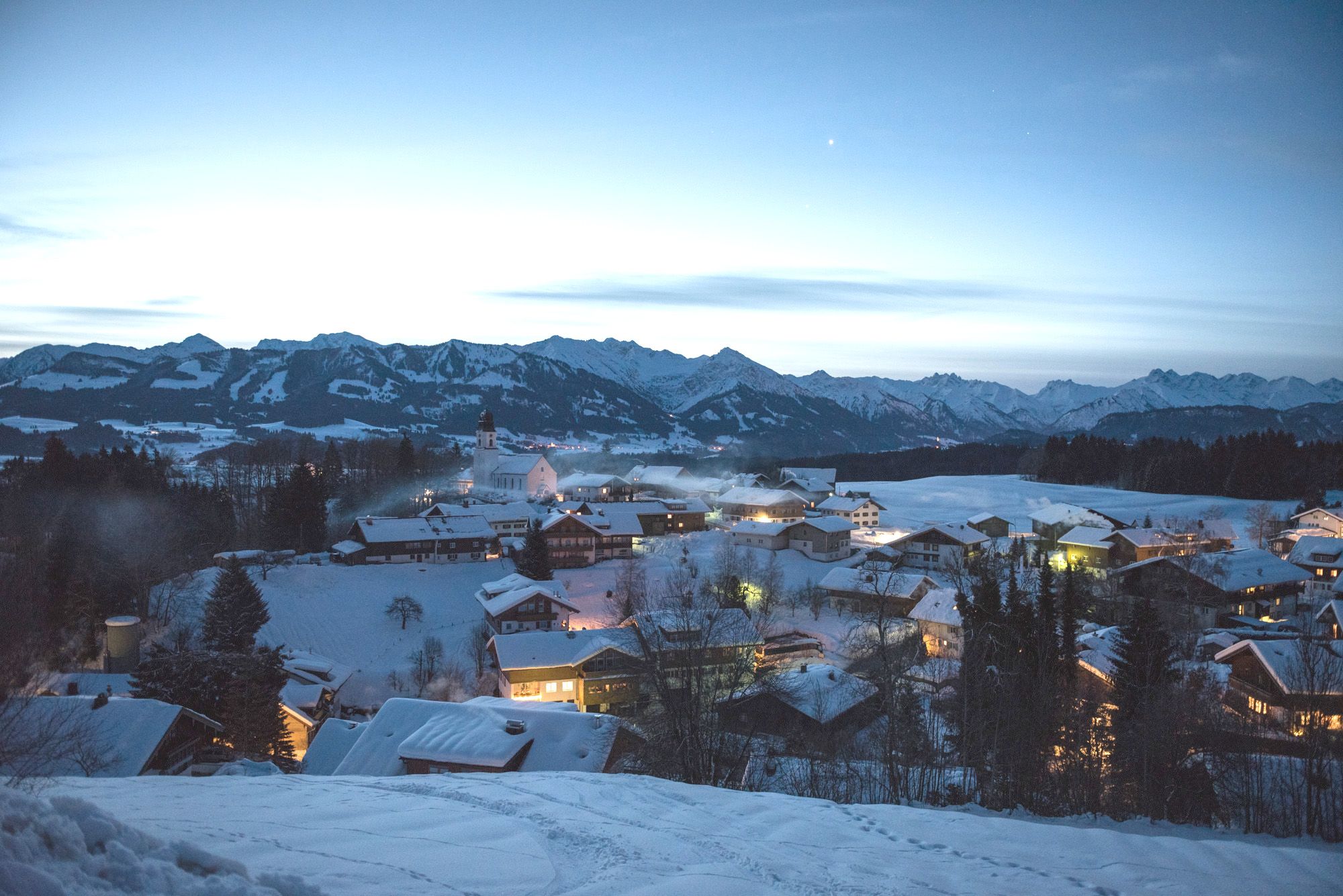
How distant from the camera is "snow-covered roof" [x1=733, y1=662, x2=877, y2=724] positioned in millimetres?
19500

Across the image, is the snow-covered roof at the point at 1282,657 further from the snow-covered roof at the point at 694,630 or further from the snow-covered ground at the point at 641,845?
the snow-covered roof at the point at 694,630

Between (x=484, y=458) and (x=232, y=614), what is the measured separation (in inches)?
1858

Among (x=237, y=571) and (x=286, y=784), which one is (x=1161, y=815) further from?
(x=237, y=571)

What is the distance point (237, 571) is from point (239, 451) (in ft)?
187

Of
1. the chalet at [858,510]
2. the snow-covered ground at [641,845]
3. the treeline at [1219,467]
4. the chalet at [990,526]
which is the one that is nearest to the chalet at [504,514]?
the chalet at [858,510]

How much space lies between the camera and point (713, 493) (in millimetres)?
71438

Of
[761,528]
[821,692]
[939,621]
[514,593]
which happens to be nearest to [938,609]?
[939,621]

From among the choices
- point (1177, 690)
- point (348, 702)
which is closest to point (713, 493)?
point (348, 702)

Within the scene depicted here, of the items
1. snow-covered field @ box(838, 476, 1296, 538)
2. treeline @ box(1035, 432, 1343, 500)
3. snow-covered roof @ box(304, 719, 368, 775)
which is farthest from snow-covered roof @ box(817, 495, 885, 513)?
snow-covered roof @ box(304, 719, 368, 775)

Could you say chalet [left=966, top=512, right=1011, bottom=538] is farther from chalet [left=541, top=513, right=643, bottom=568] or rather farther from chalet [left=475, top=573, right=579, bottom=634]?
chalet [left=475, top=573, right=579, bottom=634]

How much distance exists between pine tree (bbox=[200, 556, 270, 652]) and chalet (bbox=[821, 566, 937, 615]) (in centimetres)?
2590

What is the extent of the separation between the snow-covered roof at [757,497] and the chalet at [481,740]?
4163cm

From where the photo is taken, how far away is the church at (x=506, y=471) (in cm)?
6812

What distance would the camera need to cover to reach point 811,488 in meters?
75.5
